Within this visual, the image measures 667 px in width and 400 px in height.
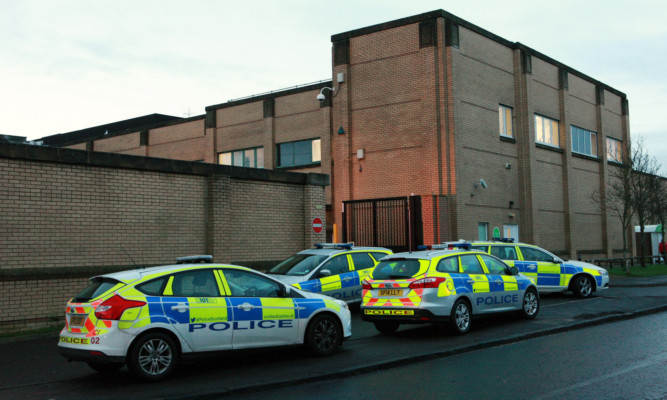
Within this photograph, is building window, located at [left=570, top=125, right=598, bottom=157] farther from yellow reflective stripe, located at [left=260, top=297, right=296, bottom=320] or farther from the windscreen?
yellow reflective stripe, located at [left=260, top=297, right=296, bottom=320]

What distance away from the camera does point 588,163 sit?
34156 millimetres

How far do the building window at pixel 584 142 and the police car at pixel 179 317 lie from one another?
2698 cm

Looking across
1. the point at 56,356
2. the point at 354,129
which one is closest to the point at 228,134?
the point at 354,129

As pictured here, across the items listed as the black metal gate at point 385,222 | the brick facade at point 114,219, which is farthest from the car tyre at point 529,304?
the black metal gate at point 385,222

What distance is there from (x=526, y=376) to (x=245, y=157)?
26.8 m

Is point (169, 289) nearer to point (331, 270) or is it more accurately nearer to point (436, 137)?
point (331, 270)

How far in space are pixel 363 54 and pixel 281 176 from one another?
10.5 meters

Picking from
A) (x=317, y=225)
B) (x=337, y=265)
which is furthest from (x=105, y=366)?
(x=317, y=225)

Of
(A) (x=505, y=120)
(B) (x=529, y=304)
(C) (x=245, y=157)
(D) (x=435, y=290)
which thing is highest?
(A) (x=505, y=120)

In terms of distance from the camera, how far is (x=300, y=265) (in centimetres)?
1447

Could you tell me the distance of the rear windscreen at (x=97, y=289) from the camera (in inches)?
328

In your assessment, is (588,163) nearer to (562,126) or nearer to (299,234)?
(562,126)

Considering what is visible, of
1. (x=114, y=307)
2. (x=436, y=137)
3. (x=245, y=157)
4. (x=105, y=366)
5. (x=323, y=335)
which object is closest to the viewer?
(x=114, y=307)

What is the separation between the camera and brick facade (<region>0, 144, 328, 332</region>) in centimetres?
1307
